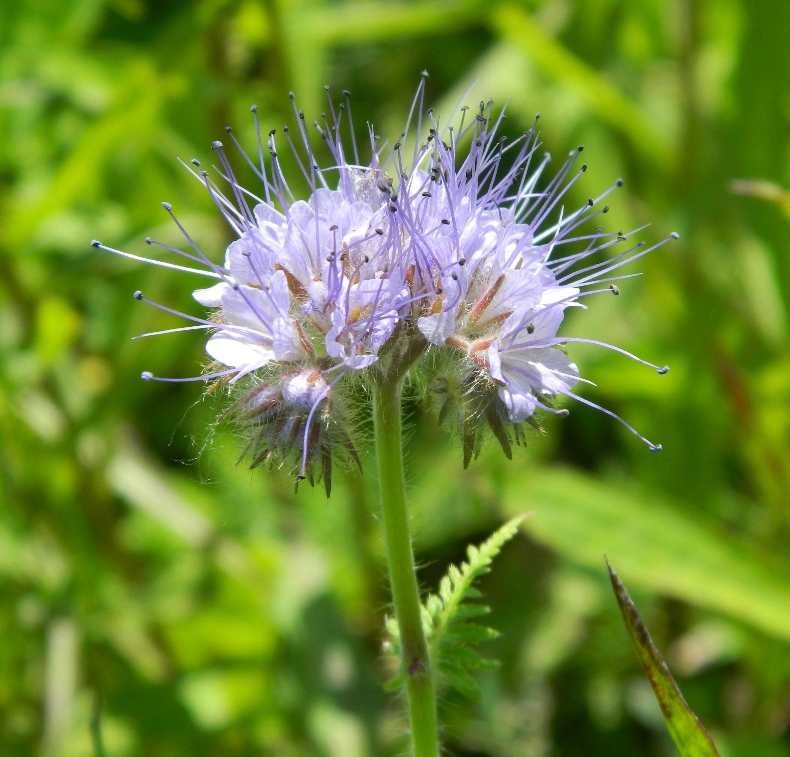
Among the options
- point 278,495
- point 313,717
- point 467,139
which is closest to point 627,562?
point 313,717

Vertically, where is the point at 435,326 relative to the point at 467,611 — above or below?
above

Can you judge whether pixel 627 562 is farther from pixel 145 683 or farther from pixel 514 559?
pixel 145 683

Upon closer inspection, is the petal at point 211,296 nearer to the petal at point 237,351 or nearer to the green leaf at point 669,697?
the petal at point 237,351

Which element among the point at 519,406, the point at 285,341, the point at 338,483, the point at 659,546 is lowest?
the point at 659,546

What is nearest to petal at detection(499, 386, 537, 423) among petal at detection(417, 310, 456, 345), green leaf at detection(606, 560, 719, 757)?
petal at detection(417, 310, 456, 345)

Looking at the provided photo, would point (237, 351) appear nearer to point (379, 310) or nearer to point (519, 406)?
point (379, 310)

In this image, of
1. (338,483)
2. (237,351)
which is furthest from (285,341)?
(338,483)
